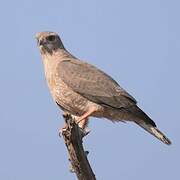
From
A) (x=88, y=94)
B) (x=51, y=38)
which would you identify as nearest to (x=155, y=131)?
(x=88, y=94)

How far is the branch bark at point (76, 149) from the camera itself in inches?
378

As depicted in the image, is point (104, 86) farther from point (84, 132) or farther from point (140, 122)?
point (84, 132)

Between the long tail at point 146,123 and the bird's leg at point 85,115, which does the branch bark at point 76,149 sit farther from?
the long tail at point 146,123

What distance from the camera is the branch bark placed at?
961 cm

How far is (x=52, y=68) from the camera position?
13.2 metres

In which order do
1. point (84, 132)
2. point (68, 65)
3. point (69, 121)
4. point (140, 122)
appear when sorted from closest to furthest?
1. point (69, 121)
2. point (84, 132)
3. point (140, 122)
4. point (68, 65)

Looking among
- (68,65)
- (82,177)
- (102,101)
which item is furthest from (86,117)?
(82,177)

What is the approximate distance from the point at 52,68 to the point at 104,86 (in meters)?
1.19

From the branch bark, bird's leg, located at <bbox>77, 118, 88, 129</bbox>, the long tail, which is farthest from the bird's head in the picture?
the branch bark

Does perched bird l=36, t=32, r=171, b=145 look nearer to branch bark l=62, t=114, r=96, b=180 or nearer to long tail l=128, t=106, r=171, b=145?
long tail l=128, t=106, r=171, b=145

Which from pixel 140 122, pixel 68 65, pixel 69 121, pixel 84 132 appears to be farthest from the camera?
pixel 68 65

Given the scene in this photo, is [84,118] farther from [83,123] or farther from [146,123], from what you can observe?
[146,123]

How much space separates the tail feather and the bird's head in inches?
110

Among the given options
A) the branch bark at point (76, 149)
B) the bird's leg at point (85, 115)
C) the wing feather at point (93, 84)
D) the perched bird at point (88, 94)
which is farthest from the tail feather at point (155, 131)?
the branch bark at point (76, 149)
